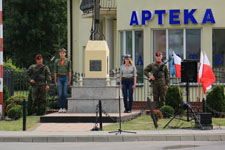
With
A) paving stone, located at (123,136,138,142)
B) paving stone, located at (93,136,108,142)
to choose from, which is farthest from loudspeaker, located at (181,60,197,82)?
paving stone, located at (93,136,108,142)

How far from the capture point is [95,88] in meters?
19.2

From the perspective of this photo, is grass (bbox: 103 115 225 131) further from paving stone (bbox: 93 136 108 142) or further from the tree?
the tree

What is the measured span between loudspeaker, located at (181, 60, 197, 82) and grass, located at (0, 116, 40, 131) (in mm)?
4348

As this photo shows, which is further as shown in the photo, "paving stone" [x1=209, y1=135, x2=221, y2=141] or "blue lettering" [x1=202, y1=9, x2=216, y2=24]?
"blue lettering" [x1=202, y1=9, x2=216, y2=24]

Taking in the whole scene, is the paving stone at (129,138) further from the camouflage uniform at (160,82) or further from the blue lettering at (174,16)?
the blue lettering at (174,16)

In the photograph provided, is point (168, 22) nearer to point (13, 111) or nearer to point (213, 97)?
point (213, 97)

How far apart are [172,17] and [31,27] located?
1218 inches

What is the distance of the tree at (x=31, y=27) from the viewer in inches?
2082

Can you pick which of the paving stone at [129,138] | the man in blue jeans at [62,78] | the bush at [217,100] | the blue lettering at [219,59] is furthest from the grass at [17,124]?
the blue lettering at [219,59]

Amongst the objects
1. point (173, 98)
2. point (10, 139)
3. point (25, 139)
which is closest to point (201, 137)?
point (25, 139)

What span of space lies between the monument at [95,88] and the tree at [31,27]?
1287 inches

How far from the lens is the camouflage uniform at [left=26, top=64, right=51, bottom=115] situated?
64.8 ft

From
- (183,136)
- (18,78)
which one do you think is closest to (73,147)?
(183,136)

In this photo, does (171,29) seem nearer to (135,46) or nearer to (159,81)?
(135,46)
